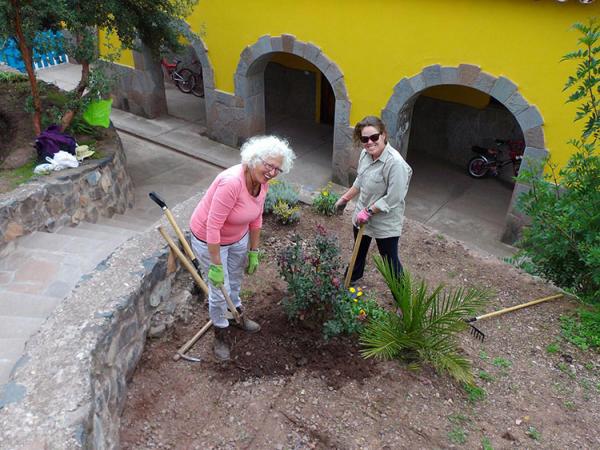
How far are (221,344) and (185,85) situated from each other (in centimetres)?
1047

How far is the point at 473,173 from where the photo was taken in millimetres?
9875

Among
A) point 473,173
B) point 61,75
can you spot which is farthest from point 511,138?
point 61,75

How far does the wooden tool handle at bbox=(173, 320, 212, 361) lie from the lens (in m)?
3.54

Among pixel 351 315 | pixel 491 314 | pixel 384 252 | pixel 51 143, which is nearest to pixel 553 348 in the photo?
pixel 491 314

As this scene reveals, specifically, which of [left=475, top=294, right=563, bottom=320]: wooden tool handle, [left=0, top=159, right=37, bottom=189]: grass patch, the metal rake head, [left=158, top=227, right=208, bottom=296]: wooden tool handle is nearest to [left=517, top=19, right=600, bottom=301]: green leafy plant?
[left=475, top=294, right=563, bottom=320]: wooden tool handle

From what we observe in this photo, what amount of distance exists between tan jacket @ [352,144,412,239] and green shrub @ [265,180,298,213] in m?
1.35

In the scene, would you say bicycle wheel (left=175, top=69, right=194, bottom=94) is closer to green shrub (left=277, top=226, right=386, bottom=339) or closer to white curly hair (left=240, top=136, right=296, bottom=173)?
green shrub (left=277, top=226, right=386, bottom=339)

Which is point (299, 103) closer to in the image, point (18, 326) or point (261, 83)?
point (261, 83)

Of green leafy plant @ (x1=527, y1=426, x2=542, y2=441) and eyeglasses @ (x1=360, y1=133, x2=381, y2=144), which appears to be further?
eyeglasses @ (x1=360, y1=133, x2=381, y2=144)

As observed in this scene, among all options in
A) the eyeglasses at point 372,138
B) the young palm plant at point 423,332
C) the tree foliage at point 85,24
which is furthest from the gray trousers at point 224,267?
the tree foliage at point 85,24

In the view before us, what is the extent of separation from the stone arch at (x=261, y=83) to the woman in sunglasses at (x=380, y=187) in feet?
14.7

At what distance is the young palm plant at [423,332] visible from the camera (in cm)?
330

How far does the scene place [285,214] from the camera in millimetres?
5133

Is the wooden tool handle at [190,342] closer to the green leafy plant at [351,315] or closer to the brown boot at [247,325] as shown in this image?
the brown boot at [247,325]
